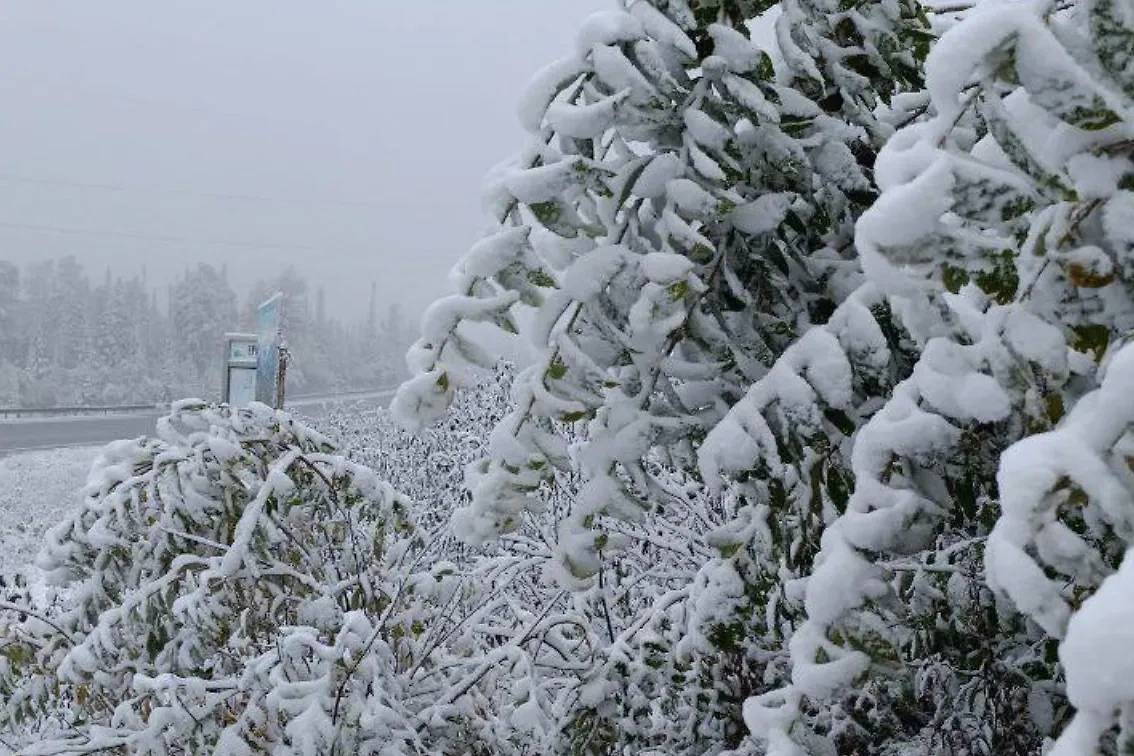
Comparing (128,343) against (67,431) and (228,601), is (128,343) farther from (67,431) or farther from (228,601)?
(228,601)

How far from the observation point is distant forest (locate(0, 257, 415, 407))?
5834cm

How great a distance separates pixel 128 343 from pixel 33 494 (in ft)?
148

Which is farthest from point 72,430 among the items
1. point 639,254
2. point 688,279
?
point 688,279

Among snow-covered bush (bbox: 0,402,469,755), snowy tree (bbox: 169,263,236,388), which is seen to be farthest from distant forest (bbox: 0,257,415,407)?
snow-covered bush (bbox: 0,402,469,755)

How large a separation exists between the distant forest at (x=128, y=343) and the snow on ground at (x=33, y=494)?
93.2 ft

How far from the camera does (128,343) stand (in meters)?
63.3

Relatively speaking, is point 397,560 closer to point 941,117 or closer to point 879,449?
point 879,449

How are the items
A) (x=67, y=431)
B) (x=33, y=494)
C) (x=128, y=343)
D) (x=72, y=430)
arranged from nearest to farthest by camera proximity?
1. (x=33, y=494)
2. (x=67, y=431)
3. (x=72, y=430)
4. (x=128, y=343)


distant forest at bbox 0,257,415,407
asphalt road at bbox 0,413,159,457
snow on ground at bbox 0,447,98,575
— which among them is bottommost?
distant forest at bbox 0,257,415,407

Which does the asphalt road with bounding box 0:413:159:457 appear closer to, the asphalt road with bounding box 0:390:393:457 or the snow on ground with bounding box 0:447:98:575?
the asphalt road with bounding box 0:390:393:457

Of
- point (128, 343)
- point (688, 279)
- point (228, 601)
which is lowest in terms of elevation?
point (128, 343)

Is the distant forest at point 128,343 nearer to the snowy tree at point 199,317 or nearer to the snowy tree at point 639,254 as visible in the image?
the snowy tree at point 199,317

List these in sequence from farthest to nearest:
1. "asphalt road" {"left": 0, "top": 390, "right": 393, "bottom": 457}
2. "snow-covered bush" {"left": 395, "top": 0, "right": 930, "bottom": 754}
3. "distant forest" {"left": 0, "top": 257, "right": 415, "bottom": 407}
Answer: "distant forest" {"left": 0, "top": 257, "right": 415, "bottom": 407} → "asphalt road" {"left": 0, "top": 390, "right": 393, "bottom": 457} → "snow-covered bush" {"left": 395, "top": 0, "right": 930, "bottom": 754}

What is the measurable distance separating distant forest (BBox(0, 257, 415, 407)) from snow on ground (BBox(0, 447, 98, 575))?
28.4m
